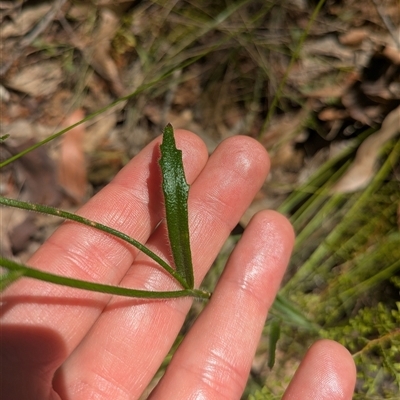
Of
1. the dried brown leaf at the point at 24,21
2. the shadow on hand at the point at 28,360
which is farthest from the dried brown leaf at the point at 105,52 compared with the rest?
the shadow on hand at the point at 28,360

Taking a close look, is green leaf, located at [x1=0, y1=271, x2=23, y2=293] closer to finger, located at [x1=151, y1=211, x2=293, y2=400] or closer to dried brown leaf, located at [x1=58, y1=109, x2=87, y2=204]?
finger, located at [x1=151, y1=211, x2=293, y2=400]

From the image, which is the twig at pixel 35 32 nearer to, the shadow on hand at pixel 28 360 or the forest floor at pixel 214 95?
the forest floor at pixel 214 95

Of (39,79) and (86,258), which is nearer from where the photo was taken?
(86,258)

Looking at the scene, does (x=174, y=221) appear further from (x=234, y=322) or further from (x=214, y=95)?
(x=214, y=95)

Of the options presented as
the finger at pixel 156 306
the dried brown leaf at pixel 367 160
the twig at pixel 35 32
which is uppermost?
the twig at pixel 35 32

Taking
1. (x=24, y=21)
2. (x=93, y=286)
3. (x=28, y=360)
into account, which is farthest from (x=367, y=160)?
(x=24, y=21)

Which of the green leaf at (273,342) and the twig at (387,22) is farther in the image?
the twig at (387,22)

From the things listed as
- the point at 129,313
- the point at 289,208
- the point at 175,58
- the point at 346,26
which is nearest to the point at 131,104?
the point at 175,58
